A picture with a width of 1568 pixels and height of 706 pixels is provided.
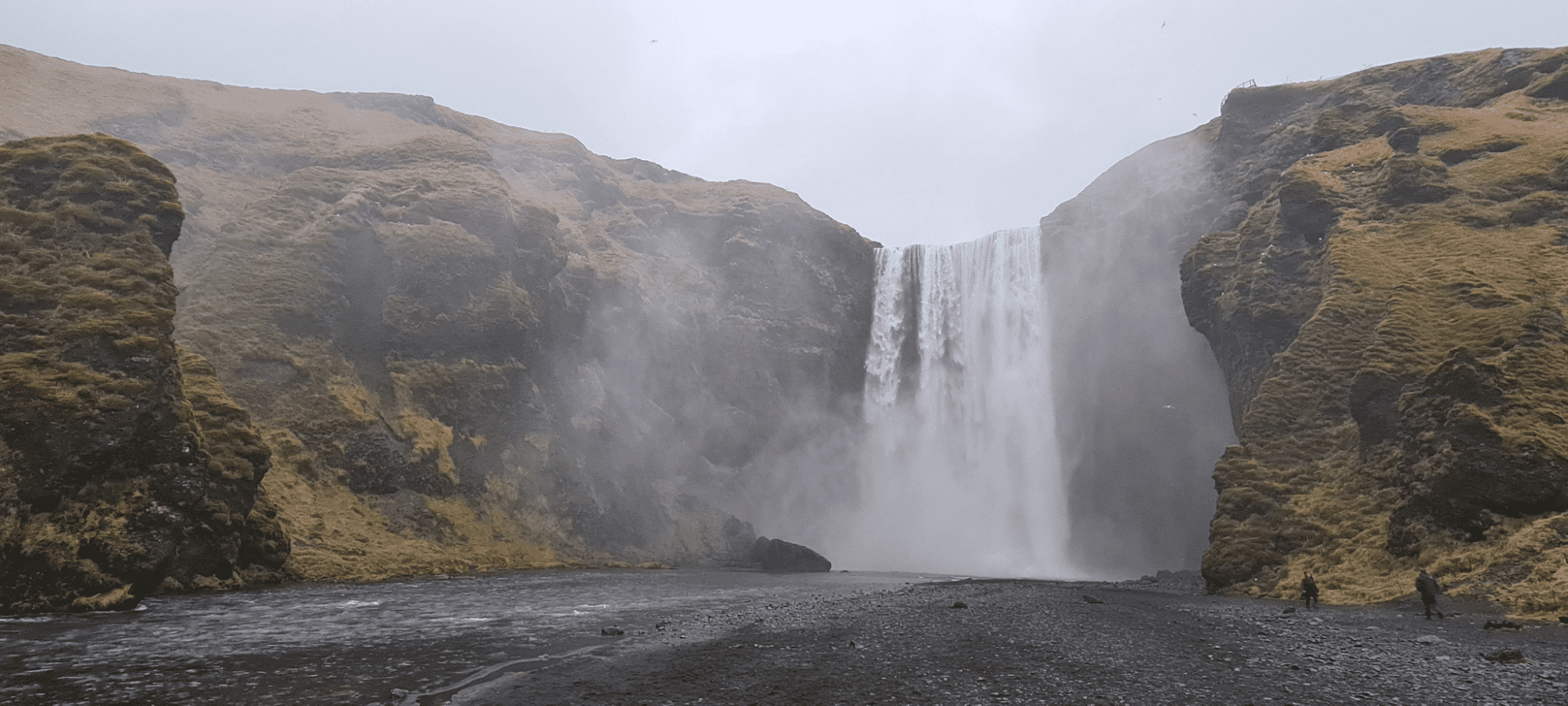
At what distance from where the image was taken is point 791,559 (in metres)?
52.9

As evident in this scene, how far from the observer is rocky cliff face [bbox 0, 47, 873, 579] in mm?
45250

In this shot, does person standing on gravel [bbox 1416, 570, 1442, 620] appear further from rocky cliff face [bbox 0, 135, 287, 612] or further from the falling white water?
the falling white water

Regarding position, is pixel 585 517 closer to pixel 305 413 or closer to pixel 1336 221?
pixel 305 413

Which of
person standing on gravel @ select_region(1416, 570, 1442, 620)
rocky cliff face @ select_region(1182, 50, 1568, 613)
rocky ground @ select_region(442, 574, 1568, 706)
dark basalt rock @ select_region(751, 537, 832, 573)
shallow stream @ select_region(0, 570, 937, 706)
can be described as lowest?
dark basalt rock @ select_region(751, 537, 832, 573)

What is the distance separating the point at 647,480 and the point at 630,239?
29075 millimetres

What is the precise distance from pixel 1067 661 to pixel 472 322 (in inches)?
2019

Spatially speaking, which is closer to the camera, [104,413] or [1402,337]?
[104,413]

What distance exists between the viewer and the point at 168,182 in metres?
33.0

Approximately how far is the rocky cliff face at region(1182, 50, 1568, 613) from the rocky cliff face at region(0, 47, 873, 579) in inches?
1456

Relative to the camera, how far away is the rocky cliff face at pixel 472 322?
4525cm

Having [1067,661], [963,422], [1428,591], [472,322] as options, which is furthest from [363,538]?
[963,422]

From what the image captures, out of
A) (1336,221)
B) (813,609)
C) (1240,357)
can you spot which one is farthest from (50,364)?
(1336,221)

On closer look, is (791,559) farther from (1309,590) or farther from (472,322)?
(1309,590)

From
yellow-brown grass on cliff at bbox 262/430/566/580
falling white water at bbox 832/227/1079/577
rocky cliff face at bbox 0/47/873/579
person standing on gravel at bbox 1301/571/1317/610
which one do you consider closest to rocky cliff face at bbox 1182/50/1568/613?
person standing on gravel at bbox 1301/571/1317/610
